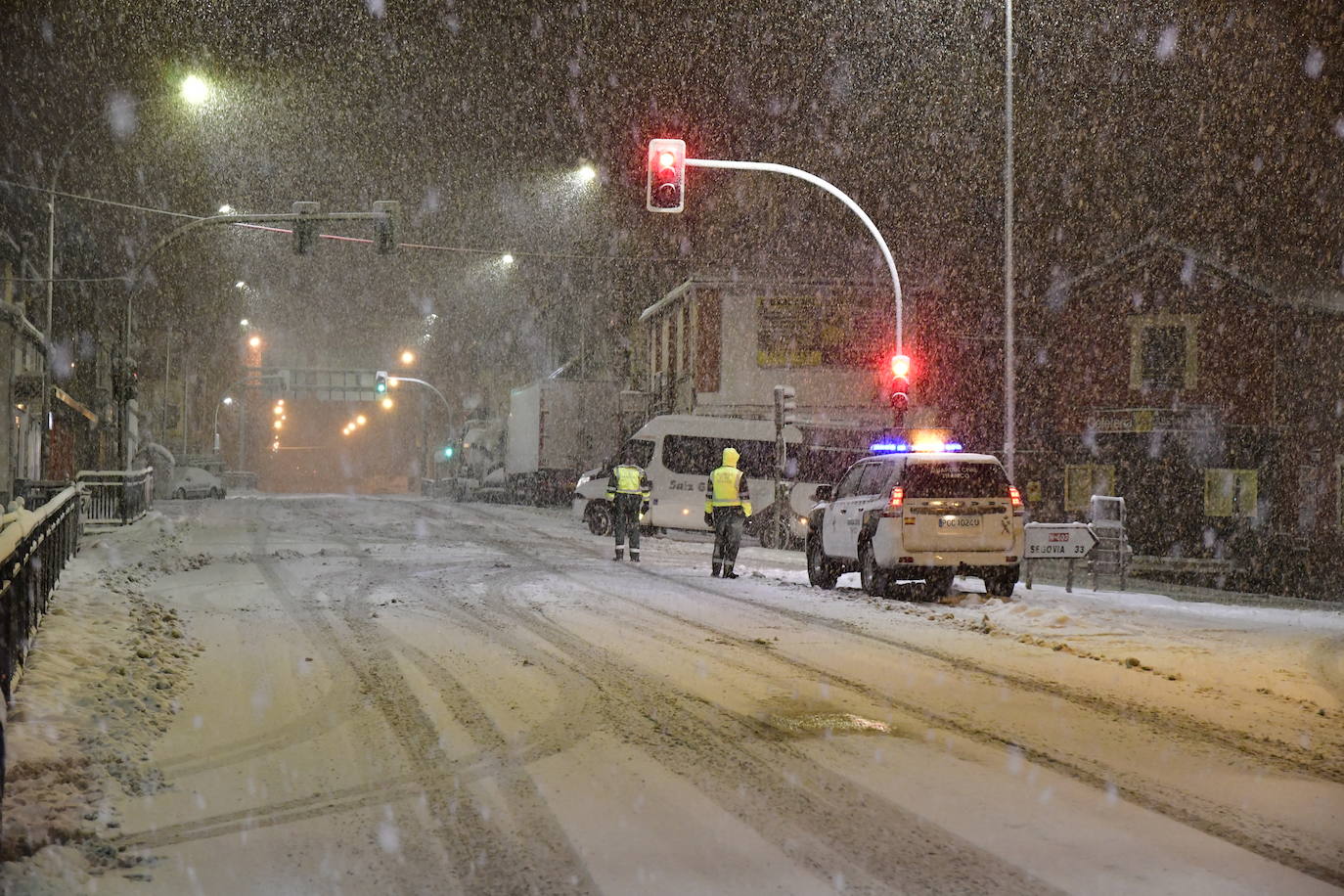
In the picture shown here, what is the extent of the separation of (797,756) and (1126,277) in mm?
35707

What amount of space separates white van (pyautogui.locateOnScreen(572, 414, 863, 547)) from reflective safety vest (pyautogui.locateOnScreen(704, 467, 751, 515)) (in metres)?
9.27

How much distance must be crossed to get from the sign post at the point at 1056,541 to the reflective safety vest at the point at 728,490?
383 centimetres

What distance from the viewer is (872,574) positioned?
14508 mm

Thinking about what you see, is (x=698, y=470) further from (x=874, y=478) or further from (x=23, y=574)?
(x=23, y=574)

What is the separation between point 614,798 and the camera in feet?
17.9

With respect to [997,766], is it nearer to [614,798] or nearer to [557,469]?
[614,798]

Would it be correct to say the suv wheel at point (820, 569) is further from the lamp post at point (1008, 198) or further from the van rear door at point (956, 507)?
the lamp post at point (1008, 198)

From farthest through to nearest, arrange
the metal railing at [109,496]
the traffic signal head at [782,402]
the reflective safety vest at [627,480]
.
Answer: the metal railing at [109,496] → the traffic signal head at [782,402] → the reflective safety vest at [627,480]

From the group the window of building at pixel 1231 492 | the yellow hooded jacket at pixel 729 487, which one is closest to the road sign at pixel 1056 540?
the yellow hooded jacket at pixel 729 487

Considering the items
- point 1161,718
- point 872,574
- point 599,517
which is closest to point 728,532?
point 872,574

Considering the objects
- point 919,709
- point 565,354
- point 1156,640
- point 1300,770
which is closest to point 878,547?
point 1156,640

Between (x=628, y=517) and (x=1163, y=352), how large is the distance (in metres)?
25.1

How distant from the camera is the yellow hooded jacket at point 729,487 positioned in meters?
16.7

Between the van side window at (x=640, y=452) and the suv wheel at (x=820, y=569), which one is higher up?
the van side window at (x=640, y=452)
